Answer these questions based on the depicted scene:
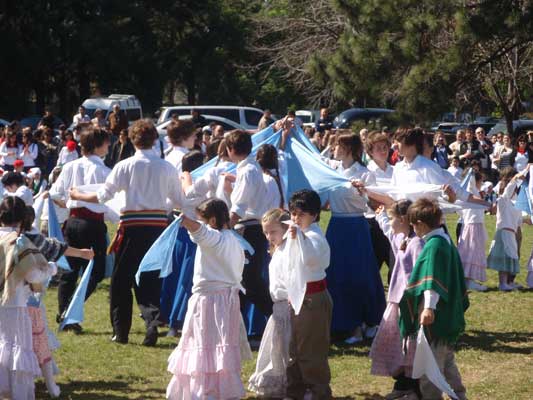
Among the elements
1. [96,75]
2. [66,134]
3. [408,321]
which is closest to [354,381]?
[408,321]

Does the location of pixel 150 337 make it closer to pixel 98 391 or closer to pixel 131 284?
pixel 131 284

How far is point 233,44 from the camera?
47.3 m

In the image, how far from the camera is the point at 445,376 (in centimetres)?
682

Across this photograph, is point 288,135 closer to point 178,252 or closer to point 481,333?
point 178,252

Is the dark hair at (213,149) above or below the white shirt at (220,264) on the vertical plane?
above

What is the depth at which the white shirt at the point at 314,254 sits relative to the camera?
6.54m

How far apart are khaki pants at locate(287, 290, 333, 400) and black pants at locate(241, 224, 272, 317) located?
1792 millimetres

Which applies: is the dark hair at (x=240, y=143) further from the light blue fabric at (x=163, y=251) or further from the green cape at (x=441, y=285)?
Result: the green cape at (x=441, y=285)

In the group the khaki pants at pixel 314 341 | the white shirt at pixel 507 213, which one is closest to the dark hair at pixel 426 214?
the khaki pants at pixel 314 341

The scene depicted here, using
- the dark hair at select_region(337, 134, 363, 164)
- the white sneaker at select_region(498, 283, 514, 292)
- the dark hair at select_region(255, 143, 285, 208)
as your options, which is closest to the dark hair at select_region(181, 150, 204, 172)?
the dark hair at select_region(255, 143, 285, 208)

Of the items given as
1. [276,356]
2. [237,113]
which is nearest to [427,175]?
[276,356]

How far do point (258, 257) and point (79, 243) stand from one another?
72.3 inches

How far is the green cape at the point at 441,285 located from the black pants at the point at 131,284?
261 cm

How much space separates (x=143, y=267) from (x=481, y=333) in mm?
3618
